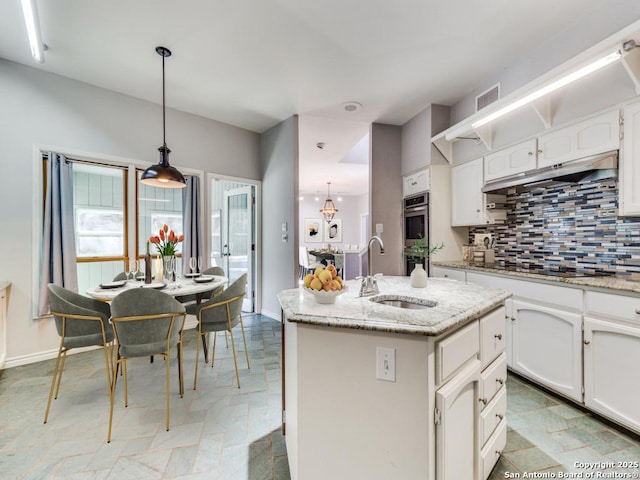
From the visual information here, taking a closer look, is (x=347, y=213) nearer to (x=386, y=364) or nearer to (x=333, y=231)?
(x=333, y=231)

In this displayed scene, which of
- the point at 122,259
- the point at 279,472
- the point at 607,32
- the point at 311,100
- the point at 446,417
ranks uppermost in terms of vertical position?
the point at 311,100

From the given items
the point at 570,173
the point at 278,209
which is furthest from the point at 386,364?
the point at 278,209

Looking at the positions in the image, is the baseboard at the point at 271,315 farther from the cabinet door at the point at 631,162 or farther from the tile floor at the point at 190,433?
the cabinet door at the point at 631,162

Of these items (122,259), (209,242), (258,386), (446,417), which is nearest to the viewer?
(446,417)

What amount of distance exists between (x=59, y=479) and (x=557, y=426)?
9.30 ft

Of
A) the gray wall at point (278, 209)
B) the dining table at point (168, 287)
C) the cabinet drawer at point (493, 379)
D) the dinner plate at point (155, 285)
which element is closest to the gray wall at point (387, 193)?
the gray wall at point (278, 209)

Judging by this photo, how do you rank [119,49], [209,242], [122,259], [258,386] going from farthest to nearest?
[209,242]
[122,259]
[119,49]
[258,386]

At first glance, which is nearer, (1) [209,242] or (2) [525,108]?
(2) [525,108]

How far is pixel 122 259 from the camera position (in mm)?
3412

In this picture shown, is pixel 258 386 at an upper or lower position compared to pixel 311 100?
lower

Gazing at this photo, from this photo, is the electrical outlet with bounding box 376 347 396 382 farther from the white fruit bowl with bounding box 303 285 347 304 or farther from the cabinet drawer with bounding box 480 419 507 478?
the cabinet drawer with bounding box 480 419 507 478

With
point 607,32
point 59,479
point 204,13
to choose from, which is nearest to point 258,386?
point 59,479

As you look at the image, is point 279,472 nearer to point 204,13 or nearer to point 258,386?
point 258,386

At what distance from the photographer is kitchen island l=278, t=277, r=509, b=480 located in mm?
1037
